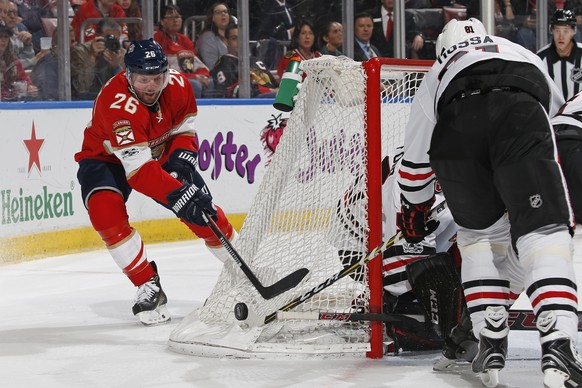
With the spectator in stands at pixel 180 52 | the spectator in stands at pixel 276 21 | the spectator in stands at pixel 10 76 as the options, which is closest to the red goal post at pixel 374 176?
the spectator in stands at pixel 10 76

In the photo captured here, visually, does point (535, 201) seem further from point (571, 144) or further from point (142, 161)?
point (142, 161)

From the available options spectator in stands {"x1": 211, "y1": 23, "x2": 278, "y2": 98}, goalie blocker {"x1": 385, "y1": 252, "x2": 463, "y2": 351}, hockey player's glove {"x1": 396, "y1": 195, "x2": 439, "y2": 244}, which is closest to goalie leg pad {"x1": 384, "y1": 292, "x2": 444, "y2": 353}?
goalie blocker {"x1": 385, "y1": 252, "x2": 463, "y2": 351}

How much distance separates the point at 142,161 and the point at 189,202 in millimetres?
270

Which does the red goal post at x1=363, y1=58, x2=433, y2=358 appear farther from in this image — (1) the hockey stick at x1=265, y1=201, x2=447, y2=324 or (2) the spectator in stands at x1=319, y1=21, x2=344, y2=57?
(2) the spectator in stands at x1=319, y1=21, x2=344, y2=57

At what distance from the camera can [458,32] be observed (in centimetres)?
291

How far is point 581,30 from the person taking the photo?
8.52 m

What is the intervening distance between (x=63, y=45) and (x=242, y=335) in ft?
10.0

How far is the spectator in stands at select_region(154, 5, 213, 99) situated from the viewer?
6582 millimetres

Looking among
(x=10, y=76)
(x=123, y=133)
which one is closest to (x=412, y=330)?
(x=123, y=133)

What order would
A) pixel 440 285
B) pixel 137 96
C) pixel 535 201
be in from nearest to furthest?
1. pixel 535 201
2. pixel 440 285
3. pixel 137 96

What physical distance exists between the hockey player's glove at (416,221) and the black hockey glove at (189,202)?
34.7 inches

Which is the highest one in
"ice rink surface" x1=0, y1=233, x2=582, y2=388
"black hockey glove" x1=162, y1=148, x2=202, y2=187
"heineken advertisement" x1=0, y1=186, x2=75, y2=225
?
"black hockey glove" x1=162, y1=148, x2=202, y2=187

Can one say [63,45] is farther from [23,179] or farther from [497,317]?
[497,317]

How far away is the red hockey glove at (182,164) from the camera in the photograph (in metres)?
4.10
